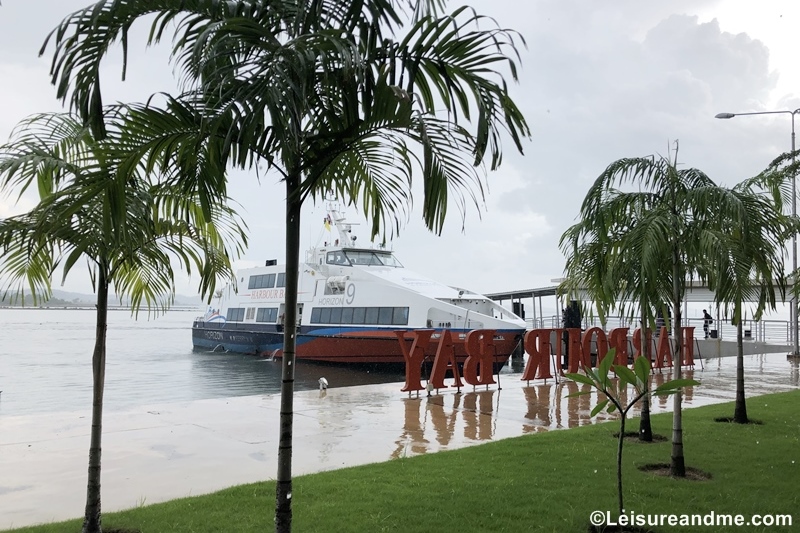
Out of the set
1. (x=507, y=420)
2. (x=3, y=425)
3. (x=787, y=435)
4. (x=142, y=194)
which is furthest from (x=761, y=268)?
(x=3, y=425)

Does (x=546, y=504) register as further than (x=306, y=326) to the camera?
No

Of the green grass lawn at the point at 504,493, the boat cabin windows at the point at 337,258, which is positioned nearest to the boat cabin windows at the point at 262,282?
the boat cabin windows at the point at 337,258

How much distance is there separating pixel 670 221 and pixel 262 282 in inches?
1040

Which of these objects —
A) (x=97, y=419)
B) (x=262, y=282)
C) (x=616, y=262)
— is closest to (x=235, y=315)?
(x=262, y=282)

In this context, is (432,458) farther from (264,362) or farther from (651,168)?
(264,362)

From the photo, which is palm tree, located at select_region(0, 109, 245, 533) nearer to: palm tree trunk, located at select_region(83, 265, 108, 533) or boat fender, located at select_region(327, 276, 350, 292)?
palm tree trunk, located at select_region(83, 265, 108, 533)

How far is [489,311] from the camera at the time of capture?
84.6 feet

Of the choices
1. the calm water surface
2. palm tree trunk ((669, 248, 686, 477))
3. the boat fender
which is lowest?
the calm water surface

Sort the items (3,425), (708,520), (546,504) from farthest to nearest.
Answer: (3,425), (546,504), (708,520)

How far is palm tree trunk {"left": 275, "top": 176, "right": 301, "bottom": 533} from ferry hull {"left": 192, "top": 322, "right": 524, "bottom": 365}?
52.6ft

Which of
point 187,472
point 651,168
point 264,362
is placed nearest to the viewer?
point 187,472

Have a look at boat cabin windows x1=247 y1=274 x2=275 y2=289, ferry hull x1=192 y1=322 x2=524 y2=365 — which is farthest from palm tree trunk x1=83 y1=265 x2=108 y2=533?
boat cabin windows x1=247 y1=274 x2=275 y2=289

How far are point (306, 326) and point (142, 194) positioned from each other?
2274 centimetres

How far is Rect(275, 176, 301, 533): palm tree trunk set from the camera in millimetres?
4094
